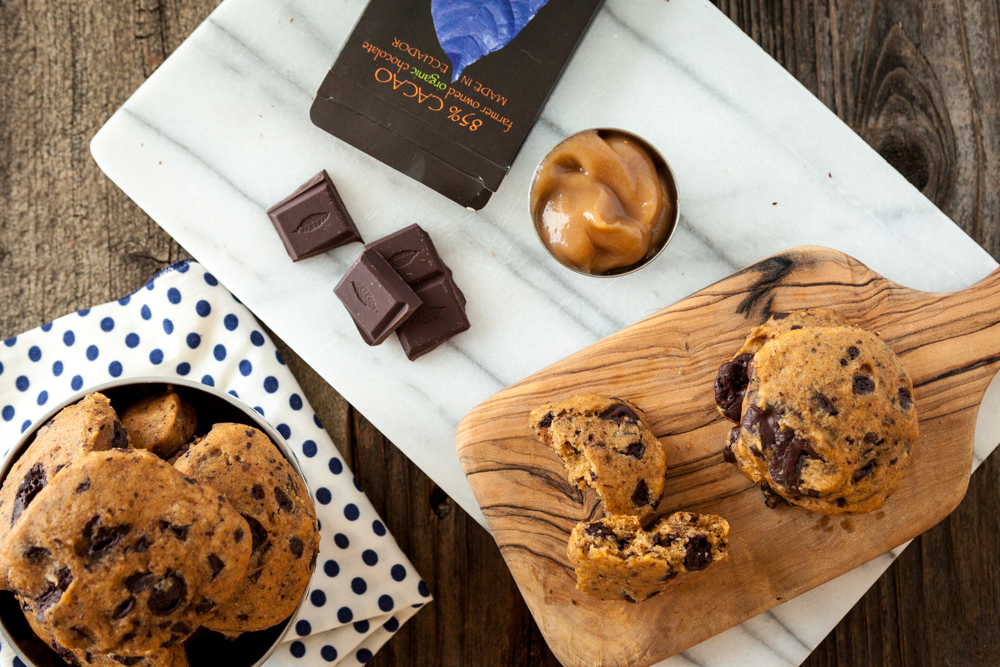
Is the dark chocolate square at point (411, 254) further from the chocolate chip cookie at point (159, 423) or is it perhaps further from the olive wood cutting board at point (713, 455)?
the chocolate chip cookie at point (159, 423)

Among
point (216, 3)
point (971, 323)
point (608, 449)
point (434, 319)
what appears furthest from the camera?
point (216, 3)

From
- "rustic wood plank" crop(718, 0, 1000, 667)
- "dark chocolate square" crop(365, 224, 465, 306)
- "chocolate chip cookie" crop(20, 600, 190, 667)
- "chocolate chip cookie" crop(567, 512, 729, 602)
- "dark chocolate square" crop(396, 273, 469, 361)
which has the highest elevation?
"rustic wood plank" crop(718, 0, 1000, 667)

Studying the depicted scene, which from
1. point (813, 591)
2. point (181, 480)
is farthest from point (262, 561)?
point (813, 591)

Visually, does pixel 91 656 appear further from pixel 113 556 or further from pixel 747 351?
pixel 747 351

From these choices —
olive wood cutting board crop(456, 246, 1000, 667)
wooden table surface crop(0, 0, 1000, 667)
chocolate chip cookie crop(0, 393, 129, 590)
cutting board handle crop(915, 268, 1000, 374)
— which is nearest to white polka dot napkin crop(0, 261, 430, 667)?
wooden table surface crop(0, 0, 1000, 667)

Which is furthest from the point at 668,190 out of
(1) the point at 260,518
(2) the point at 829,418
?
(1) the point at 260,518

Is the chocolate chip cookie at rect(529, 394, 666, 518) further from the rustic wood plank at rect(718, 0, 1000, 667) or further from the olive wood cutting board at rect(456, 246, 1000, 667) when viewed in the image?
the rustic wood plank at rect(718, 0, 1000, 667)

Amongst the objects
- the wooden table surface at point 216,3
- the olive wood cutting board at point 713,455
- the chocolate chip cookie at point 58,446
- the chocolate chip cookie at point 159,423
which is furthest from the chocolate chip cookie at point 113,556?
the wooden table surface at point 216,3
